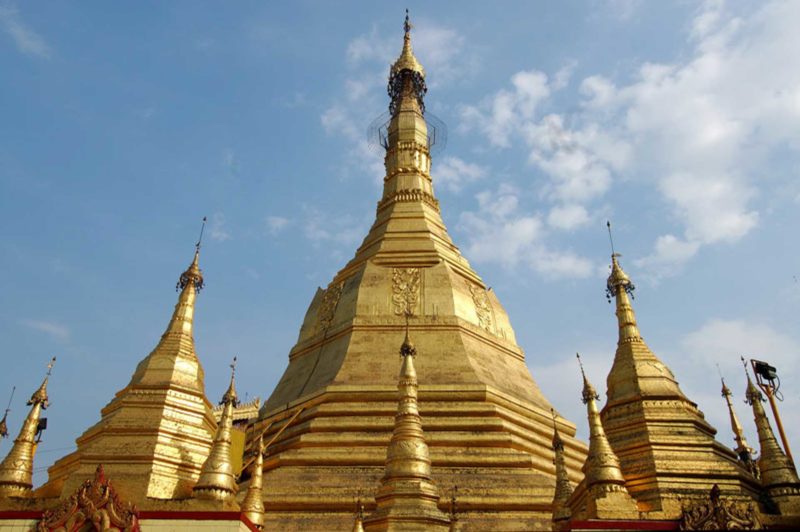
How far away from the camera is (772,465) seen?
488 inches

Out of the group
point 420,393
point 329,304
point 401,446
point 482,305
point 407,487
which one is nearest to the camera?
point 407,487

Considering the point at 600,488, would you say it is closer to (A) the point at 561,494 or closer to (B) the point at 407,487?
(A) the point at 561,494

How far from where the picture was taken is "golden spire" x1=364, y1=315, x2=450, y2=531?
10.8 meters

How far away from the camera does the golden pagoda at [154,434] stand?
12.6 meters

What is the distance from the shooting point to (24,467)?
42.7ft

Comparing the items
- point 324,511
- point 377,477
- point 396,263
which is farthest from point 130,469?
point 396,263

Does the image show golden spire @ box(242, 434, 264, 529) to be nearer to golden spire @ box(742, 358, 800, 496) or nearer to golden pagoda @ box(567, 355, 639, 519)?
golden pagoda @ box(567, 355, 639, 519)

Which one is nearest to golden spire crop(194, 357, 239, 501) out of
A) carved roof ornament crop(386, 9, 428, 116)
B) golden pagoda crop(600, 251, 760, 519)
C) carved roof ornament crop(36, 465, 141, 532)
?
carved roof ornament crop(36, 465, 141, 532)

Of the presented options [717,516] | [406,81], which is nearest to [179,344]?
[717,516]

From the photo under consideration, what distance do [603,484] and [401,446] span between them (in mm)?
3216

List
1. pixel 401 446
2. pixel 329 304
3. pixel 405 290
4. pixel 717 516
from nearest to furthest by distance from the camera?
pixel 717 516
pixel 401 446
pixel 405 290
pixel 329 304

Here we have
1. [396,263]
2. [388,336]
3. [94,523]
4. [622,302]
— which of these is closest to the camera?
[94,523]

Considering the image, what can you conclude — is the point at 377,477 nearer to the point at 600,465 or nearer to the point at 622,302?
the point at 600,465

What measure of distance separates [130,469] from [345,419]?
4535 mm
